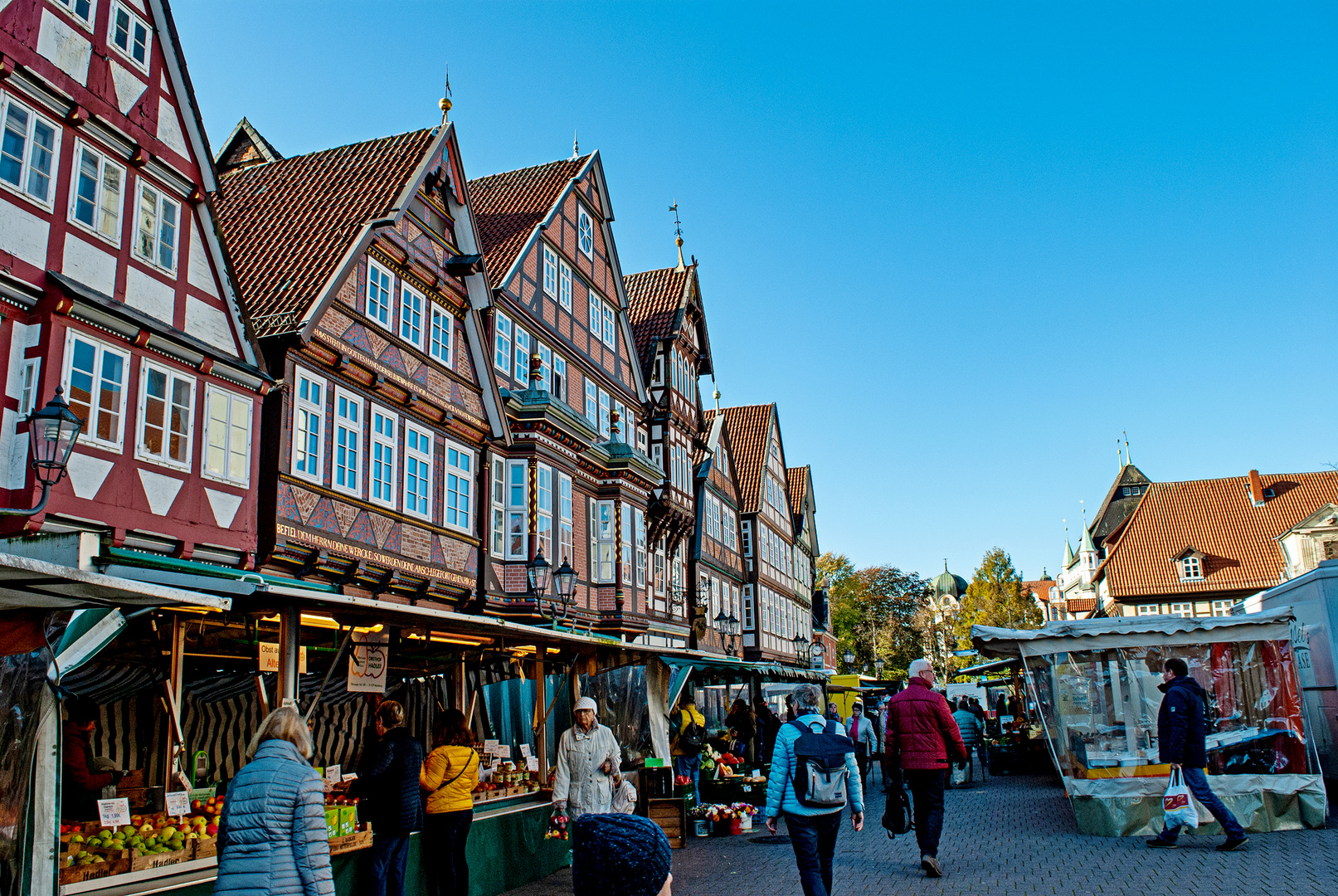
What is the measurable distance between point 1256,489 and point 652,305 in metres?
39.0

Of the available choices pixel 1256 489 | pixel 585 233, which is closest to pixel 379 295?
pixel 585 233

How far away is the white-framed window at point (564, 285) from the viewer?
25.3 metres

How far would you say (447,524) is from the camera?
19312 mm

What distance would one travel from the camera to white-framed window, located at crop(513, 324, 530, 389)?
2277cm

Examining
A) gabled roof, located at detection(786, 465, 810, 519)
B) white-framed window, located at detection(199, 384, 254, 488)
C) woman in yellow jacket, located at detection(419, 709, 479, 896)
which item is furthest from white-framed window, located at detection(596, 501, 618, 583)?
gabled roof, located at detection(786, 465, 810, 519)

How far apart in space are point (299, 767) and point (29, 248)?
372 inches

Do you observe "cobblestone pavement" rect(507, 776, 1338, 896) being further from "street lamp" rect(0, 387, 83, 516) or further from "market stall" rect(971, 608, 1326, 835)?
"street lamp" rect(0, 387, 83, 516)

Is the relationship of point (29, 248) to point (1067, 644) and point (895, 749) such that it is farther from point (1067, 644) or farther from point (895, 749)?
point (1067, 644)

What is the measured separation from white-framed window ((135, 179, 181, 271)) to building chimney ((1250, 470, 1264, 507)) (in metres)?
56.9

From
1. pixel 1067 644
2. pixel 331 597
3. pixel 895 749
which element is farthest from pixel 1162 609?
pixel 331 597

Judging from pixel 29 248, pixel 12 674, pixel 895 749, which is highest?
pixel 29 248

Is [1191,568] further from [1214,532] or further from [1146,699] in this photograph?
[1146,699]

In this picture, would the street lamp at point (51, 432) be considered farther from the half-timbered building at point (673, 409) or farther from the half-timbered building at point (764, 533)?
the half-timbered building at point (764, 533)

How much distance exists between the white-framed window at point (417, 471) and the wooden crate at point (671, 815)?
6.61 metres
